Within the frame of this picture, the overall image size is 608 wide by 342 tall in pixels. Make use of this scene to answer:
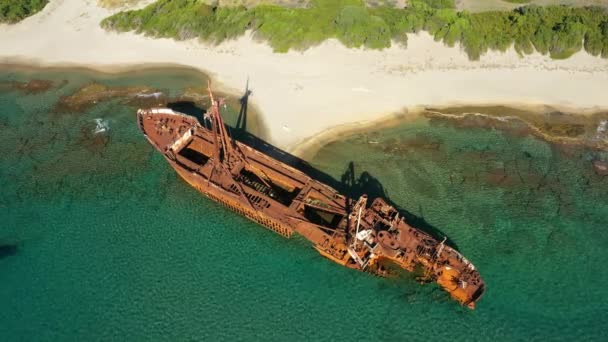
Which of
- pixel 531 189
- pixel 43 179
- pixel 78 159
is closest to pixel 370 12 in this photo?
pixel 531 189

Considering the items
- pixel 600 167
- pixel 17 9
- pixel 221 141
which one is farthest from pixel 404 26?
pixel 17 9

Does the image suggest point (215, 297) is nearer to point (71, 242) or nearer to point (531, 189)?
point (71, 242)

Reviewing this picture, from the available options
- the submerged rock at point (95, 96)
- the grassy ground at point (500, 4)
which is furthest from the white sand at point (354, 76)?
the grassy ground at point (500, 4)

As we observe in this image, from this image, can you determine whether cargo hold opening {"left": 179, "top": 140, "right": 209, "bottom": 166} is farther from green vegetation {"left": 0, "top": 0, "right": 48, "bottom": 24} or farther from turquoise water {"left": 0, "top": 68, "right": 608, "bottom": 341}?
green vegetation {"left": 0, "top": 0, "right": 48, "bottom": 24}

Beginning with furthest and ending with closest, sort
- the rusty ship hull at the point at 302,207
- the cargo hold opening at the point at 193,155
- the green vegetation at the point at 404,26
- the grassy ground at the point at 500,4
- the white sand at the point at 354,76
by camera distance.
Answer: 1. the grassy ground at the point at 500,4
2. the green vegetation at the point at 404,26
3. the white sand at the point at 354,76
4. the cargo hold opening at the point at 193,155
5. the rusty ship hull at the point at 302,207

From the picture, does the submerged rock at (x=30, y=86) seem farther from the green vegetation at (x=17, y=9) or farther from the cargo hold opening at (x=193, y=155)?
the cargo hold opening at (x=193, y=155)
